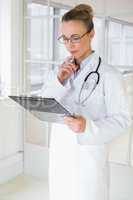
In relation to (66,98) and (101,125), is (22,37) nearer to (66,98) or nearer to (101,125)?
(66,98)

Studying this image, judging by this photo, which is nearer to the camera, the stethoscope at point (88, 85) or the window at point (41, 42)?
the stethoscope at point (88, 85)

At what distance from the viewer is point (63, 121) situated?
1515 millimetres

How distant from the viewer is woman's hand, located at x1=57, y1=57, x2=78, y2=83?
157 centimetres

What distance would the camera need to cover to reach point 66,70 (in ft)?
5.14

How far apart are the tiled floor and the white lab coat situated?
1154 mm

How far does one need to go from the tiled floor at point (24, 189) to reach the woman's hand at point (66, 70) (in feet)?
4.70

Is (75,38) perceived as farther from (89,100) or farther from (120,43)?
(120,43)

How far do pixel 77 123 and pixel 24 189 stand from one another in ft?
5.57

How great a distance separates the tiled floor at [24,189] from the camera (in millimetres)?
2744

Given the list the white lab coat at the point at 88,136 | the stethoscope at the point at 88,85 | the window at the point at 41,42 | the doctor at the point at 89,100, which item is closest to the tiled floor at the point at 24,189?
the window at the point at 41,42

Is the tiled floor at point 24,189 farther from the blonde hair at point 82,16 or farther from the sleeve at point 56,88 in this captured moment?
the blonde hair at point 82,16

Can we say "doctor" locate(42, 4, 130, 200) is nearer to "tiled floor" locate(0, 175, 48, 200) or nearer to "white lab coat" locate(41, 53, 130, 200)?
"white lab coat" locate(41, 53, 130, 200)

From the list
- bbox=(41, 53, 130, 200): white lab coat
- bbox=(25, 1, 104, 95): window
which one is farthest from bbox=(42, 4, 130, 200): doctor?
bbox=(25, 1, 104, 95): window

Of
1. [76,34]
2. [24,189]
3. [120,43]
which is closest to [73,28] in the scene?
[76,34]
